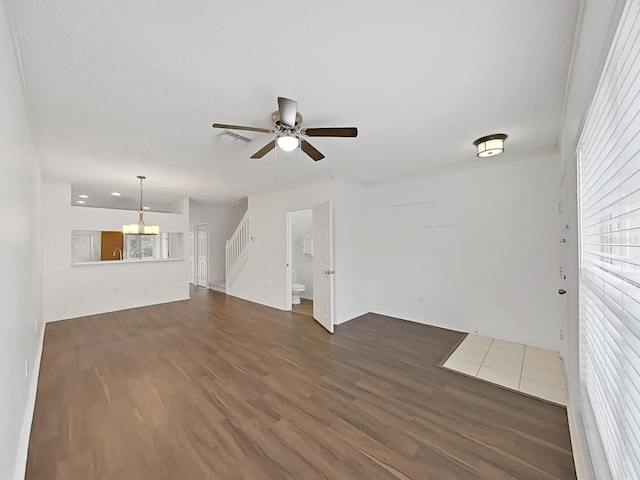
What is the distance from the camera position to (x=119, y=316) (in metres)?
4.95

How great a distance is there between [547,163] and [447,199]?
4.10ft

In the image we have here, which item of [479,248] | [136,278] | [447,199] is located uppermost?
[447,199]

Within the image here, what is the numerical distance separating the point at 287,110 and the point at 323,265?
2.84 metres

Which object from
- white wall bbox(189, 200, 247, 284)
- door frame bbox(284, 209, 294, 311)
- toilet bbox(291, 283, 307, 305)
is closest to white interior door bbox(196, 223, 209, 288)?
white wall bbox(189, 200, 247, 284)

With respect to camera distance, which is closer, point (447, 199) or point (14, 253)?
point (14, 253)

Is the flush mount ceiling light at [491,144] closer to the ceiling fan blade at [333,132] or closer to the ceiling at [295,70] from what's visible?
the ceiling at [295,70]

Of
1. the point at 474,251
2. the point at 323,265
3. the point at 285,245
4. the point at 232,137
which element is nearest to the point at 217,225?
the point at 285,245

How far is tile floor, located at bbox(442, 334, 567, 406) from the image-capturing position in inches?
96.9

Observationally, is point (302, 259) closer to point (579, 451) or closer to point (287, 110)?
point (287, 110)

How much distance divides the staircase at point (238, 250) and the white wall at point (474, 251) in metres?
3.10

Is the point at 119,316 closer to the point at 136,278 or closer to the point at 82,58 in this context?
the point at 136,278

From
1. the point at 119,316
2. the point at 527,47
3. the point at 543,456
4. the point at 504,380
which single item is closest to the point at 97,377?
the point at 119,316

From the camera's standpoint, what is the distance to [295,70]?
171 cm

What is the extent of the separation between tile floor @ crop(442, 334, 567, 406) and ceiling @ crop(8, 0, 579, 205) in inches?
100
